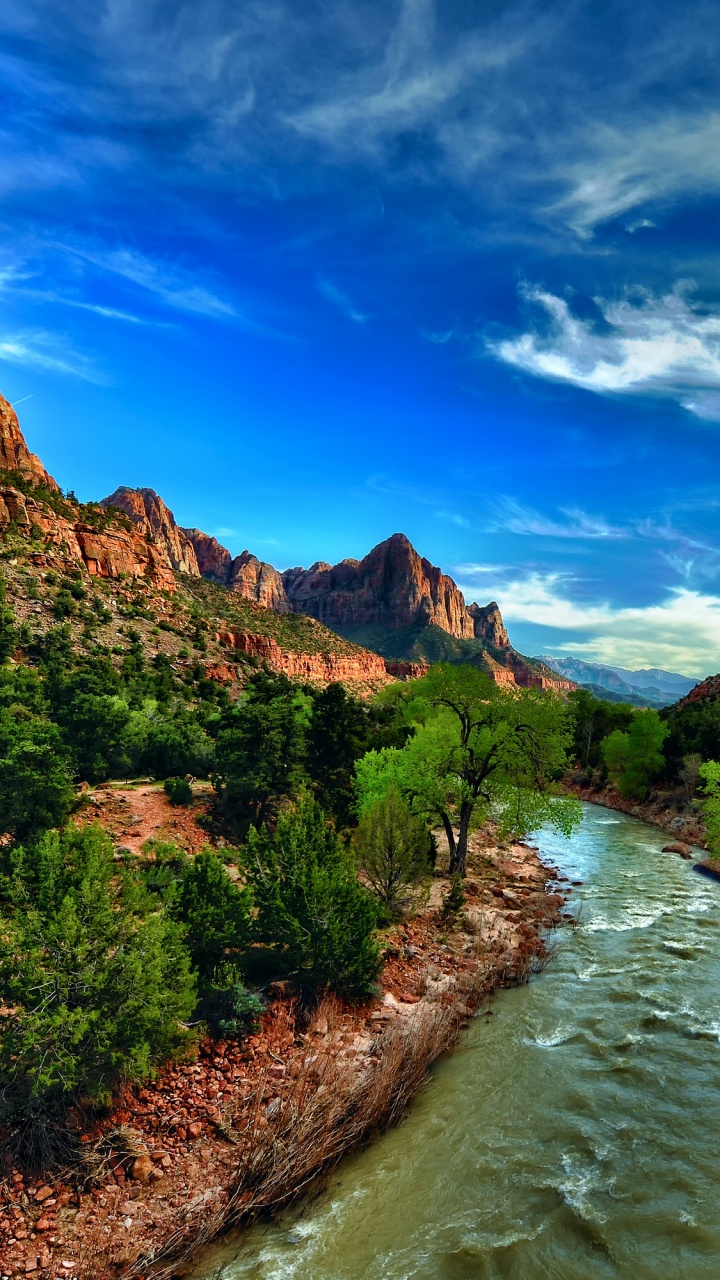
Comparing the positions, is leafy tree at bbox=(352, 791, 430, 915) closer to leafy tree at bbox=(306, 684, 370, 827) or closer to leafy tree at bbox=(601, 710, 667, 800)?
leafy tree at bbox=(306, 684, 370, 827)

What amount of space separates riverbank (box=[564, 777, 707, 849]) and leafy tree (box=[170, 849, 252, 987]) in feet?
100

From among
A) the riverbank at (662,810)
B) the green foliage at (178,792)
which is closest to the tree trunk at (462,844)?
the green foliage at (178,792)

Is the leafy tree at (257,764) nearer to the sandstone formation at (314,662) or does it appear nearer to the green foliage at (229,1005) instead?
the green foliage at (229,1005)

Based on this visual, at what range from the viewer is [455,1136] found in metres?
11.3

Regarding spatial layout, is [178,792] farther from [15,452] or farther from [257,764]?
[15,452]

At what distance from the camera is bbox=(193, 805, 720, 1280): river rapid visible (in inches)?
340

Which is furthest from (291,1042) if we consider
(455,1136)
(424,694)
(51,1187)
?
(424,694)

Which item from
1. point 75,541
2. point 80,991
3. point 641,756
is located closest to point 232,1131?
point 80,991

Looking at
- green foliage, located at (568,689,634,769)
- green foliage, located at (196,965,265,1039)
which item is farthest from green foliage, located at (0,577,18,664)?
green foliage, located at (568,689,634,769)

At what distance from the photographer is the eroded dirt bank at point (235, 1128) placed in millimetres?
8570

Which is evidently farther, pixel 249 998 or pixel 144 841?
pixel 144 841

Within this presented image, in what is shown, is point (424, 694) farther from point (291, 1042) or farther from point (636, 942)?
point (291, 1042)

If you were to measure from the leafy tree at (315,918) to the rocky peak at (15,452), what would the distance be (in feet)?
290

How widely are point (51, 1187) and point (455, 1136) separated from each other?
7477 millimetres
